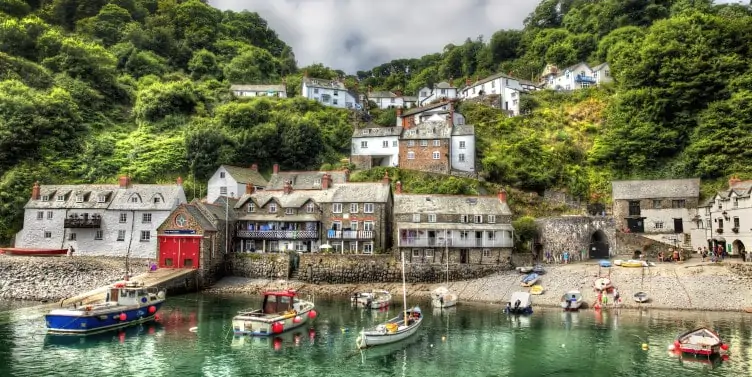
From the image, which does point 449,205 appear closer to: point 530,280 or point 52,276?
point 530,280

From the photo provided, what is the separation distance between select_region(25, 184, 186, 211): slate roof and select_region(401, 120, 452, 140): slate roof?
29743 mm

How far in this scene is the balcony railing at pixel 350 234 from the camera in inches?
1996

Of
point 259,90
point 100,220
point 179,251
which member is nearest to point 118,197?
point 100,220

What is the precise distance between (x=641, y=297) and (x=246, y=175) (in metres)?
45.6

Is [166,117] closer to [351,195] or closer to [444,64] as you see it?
[351,195]

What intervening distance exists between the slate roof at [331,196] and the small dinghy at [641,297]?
24.0m

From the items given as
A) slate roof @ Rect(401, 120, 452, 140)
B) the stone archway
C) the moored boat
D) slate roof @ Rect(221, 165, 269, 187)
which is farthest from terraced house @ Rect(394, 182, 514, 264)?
slate roof @ Rect(221, 165, 269, 187)

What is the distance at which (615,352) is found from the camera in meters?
27.5

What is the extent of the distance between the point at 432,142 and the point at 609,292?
30.9 m

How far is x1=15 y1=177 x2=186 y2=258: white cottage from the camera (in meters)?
51.7

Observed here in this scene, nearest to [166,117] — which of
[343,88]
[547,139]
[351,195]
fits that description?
[343,88]

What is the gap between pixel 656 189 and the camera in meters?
55.2

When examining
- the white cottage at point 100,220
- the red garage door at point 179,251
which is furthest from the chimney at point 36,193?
the red garage door at point 179,251

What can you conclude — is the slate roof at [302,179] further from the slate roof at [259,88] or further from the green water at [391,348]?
the slate roof at [259,88]
